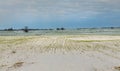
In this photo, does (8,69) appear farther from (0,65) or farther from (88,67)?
(88,67)

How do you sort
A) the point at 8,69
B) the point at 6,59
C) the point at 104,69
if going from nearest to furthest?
the point at 104,69, the point at 8,69, the point at 6,59

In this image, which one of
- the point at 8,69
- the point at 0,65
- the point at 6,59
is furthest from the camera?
the point at 6,59

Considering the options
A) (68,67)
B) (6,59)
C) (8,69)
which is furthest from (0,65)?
(68,67)

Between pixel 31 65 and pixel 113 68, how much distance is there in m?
4.03

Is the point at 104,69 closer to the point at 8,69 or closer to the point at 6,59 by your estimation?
the point at 8,69

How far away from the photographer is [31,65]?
565 inches

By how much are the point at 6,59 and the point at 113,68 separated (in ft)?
22.8

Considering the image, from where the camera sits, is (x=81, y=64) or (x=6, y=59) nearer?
(x=81, y=64)

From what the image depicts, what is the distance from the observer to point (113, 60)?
50.2 feet

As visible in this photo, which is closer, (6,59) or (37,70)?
(37,70)

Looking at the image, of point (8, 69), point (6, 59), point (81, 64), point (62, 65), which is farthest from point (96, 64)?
point (6, 59)

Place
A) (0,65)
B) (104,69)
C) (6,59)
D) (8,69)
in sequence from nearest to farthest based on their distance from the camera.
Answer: (104,69) < (8,69) < (0,65) < (6,59)

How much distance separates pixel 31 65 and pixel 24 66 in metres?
0.42

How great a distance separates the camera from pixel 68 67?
13227mm
